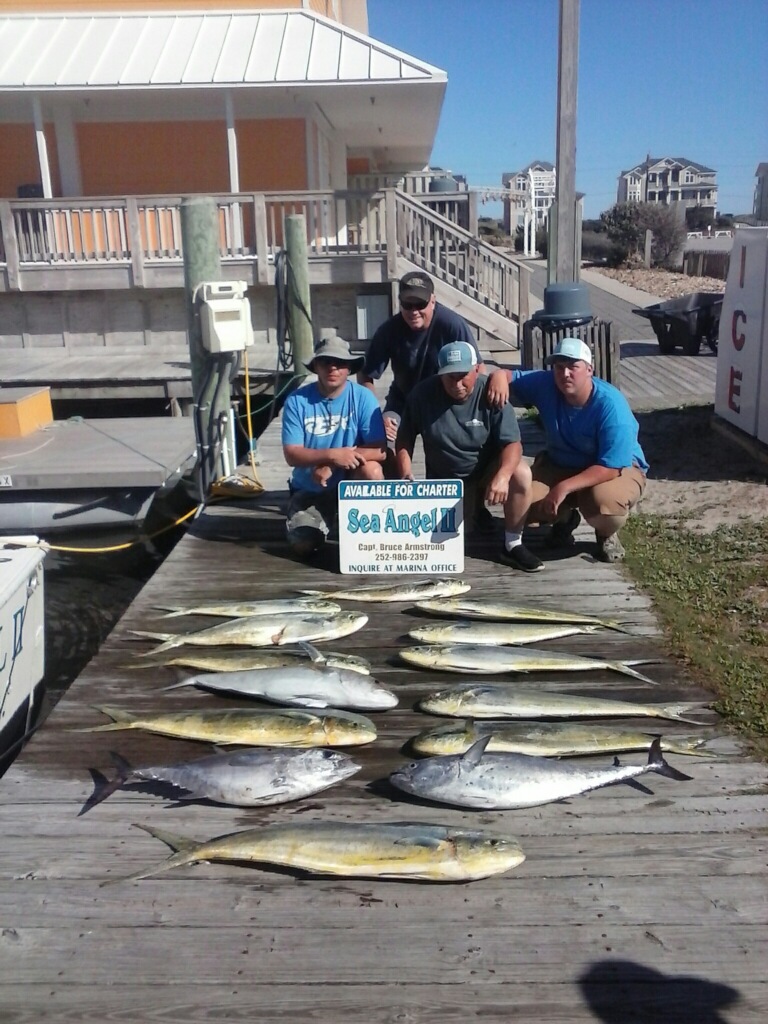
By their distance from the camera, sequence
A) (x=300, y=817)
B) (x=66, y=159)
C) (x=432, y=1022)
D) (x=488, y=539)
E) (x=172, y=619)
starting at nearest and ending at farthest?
(x=432, y=1022) < (x=300, y=817) < (x=172, y=619) < (x=488, y=539) < (x=66, y=159)

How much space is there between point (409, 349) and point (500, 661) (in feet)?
7.96

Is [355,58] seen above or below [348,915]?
above

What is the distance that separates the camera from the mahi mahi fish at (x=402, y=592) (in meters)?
4.66

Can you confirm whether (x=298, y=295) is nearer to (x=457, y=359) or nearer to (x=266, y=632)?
(x=457, y=359)

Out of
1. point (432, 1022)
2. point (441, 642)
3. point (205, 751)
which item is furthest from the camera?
point (441, 642)

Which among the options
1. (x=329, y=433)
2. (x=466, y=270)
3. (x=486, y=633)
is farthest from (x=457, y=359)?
(x=466, y=270)

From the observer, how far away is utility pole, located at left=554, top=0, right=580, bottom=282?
852cm

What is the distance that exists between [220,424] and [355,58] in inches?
350

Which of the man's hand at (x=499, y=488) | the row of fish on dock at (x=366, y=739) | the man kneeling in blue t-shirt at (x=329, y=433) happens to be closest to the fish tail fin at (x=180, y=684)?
the row of fish on dock at (x=366, y=739)

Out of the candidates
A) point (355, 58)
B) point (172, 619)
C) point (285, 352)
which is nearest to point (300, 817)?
point (172, 619)

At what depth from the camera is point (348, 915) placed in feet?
8.04

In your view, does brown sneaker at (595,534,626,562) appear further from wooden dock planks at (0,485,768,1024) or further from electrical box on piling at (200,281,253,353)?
electrical box on piling at (200,281,253,353)

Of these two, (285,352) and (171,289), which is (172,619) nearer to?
(285,352)

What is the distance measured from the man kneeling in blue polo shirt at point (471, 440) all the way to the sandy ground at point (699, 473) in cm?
231
